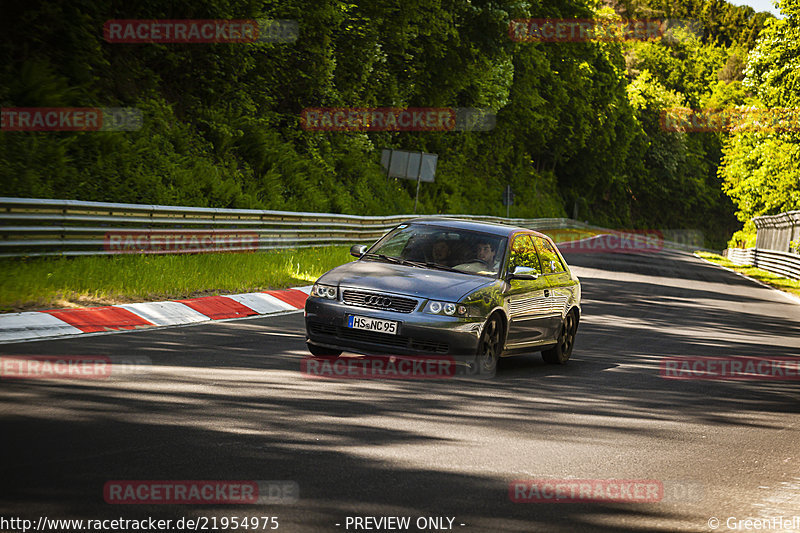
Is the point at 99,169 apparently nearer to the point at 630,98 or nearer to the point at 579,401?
the point at 579,401

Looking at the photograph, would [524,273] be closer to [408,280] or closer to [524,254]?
[524,254]

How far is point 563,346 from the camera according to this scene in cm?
1210

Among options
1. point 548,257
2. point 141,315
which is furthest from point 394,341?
point 141,315

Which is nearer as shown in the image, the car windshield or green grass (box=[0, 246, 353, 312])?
the car windshield

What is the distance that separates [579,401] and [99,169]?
13348mm

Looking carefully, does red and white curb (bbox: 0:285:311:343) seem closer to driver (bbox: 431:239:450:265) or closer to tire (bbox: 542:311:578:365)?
Result: driver (bbox: 431:239:450:265)

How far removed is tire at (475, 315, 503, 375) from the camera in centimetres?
1002

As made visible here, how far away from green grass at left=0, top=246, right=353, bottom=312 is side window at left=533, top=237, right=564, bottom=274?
5.38 metres

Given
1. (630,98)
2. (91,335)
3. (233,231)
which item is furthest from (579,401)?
(630,98)
